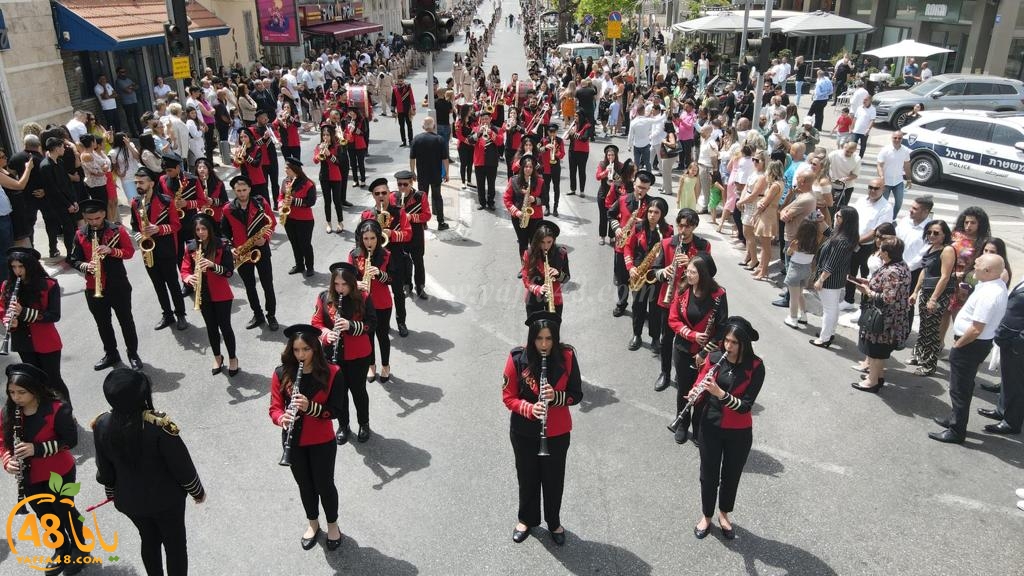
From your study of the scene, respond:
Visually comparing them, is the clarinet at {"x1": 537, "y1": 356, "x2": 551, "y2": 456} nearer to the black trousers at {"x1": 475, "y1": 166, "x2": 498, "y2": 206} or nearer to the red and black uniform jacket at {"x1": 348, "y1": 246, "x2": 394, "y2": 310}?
the red and black uniform jacket at {"x1": 348, "y1": 246, "x2": 394, "y2": 310}

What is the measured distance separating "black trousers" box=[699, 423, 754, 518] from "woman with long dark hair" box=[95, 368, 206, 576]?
132 inches

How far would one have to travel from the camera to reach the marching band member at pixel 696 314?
634cm

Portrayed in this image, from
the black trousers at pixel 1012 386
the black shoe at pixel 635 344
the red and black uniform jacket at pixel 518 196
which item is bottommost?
the black shoe at pixel 635 344

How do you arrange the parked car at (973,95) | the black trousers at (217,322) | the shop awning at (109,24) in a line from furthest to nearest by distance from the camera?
the parked car at (973,95), the shop awning at (109,24), the black trousers at (217,322)

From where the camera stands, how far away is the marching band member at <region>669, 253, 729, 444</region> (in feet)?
20.8

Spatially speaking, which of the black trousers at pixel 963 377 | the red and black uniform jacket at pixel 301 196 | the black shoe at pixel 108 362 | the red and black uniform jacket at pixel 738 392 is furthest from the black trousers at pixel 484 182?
the red and black uniform jacket at pixel 738 392

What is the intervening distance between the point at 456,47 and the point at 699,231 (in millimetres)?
53062

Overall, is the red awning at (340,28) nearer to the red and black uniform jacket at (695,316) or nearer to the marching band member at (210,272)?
the marching band member at (210,272)

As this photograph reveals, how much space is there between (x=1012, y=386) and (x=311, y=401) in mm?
6116

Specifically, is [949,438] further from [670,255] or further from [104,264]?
[104,264]

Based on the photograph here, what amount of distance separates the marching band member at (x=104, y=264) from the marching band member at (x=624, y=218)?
537 centimetres

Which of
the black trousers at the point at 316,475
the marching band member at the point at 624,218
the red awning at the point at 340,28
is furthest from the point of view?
the red awning at the point at 340,28

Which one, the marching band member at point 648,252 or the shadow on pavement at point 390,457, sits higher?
the marching band member at point 648,252

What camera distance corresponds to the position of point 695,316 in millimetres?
6500
